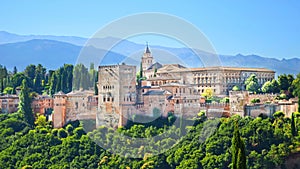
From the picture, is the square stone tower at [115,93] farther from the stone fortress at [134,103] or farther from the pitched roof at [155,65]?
the pitched roof at [155,65]

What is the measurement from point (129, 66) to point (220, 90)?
5.32 m

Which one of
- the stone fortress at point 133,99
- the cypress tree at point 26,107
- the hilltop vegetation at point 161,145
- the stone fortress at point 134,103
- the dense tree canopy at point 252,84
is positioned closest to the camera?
the hilltop vegetation at point 161,145

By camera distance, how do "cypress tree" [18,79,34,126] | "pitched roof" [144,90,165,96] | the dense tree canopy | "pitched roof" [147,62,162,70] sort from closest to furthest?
"pitched roof" [144,90,165,96]
"cypress tree" [18,79,34,126]
the dense tree canopy
"pitched roof" [147,62,162,70]

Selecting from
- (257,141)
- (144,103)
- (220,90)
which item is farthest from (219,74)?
(257,141)

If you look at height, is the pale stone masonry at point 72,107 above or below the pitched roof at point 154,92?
below

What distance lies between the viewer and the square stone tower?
1628 cm

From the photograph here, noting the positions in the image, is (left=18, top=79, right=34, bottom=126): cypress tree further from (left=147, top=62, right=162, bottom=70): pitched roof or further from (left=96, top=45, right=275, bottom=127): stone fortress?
(left=147, top=62, right=162, bottom=70): pitched roof

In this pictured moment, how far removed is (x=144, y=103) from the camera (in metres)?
16.4

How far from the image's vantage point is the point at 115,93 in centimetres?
1636

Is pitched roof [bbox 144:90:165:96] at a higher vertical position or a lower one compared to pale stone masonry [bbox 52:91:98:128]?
higher

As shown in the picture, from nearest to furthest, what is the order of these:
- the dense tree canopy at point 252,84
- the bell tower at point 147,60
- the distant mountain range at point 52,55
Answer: the dense tree canopy at point 252,84
the bell tower at point 147,60
the distant mountain range at point 52,55

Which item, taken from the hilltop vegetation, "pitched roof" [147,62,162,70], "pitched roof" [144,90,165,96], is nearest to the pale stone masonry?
the hilltop vegetation

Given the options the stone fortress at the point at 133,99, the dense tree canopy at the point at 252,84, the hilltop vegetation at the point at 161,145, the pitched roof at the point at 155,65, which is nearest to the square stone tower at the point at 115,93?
the stone fortress at the point at 133,99

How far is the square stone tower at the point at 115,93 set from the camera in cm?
1628
